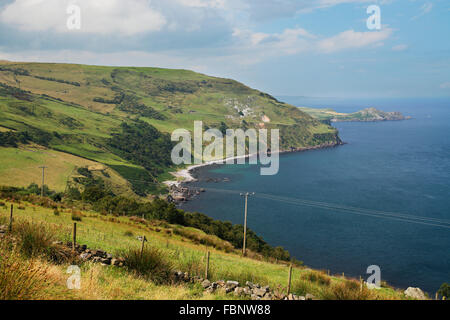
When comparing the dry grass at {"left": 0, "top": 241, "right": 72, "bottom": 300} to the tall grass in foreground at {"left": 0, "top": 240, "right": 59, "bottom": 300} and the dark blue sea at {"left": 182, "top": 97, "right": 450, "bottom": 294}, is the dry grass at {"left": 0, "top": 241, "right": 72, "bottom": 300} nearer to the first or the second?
the tall grass in foreground at {"left": 0, "top": 240, "right": 59, "bottom": 300}

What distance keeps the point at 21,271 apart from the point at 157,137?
16476 cm

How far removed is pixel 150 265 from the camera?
1134cm

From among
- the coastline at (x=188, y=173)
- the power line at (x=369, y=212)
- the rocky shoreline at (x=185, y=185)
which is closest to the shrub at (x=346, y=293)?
the power line at (x=369, y=212)

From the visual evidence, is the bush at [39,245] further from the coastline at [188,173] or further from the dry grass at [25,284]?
the coastline at [188,173]

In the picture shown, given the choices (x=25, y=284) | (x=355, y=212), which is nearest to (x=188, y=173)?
(x=355, y=212)

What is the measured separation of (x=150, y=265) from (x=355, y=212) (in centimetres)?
7598

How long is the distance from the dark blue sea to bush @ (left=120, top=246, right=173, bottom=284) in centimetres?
4645

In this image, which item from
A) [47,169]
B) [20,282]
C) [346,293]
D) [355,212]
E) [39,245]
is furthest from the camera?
[47,169]

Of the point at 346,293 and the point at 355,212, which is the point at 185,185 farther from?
the point at 346,293

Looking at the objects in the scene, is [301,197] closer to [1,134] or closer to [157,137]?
[1,134]

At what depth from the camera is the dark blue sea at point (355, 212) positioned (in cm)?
5581

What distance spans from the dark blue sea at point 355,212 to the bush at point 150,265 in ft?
152

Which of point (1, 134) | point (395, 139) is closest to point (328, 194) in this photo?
point (1, 134)

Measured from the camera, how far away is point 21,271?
684 cm
